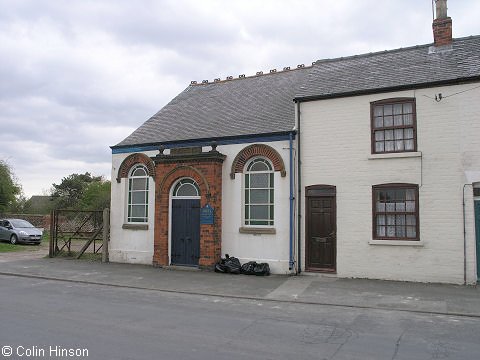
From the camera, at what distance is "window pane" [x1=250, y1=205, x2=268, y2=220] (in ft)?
47.8

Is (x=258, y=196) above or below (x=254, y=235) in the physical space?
above

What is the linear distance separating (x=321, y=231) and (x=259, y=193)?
245cm

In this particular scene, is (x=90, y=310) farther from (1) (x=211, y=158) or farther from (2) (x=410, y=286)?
(2) (x=410, y=286)

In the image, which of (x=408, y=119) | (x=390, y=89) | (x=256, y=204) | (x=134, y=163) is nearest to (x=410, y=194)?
(x=408, y=119)

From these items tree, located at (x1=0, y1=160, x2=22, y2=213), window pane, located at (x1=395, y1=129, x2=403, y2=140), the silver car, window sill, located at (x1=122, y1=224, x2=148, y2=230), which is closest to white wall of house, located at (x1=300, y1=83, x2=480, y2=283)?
window pane, located at (x1=395, y1=129, x2=403, y2=140)

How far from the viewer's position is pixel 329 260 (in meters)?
13.6

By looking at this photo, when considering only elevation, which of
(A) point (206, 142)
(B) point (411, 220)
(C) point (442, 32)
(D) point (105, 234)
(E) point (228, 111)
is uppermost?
(C) point (442, 32)

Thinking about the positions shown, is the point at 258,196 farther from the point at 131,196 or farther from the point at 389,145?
the point at 131,196

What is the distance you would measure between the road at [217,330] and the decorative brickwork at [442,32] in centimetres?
944

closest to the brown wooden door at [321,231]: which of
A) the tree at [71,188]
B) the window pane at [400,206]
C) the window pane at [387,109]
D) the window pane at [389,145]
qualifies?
the window pane at [400,206]

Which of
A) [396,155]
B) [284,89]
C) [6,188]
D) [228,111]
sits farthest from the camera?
[6,188]

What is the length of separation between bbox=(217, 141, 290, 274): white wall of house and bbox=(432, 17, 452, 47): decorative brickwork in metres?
6.02

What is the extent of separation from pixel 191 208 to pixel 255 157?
2.96 m

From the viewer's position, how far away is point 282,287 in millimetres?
11789
